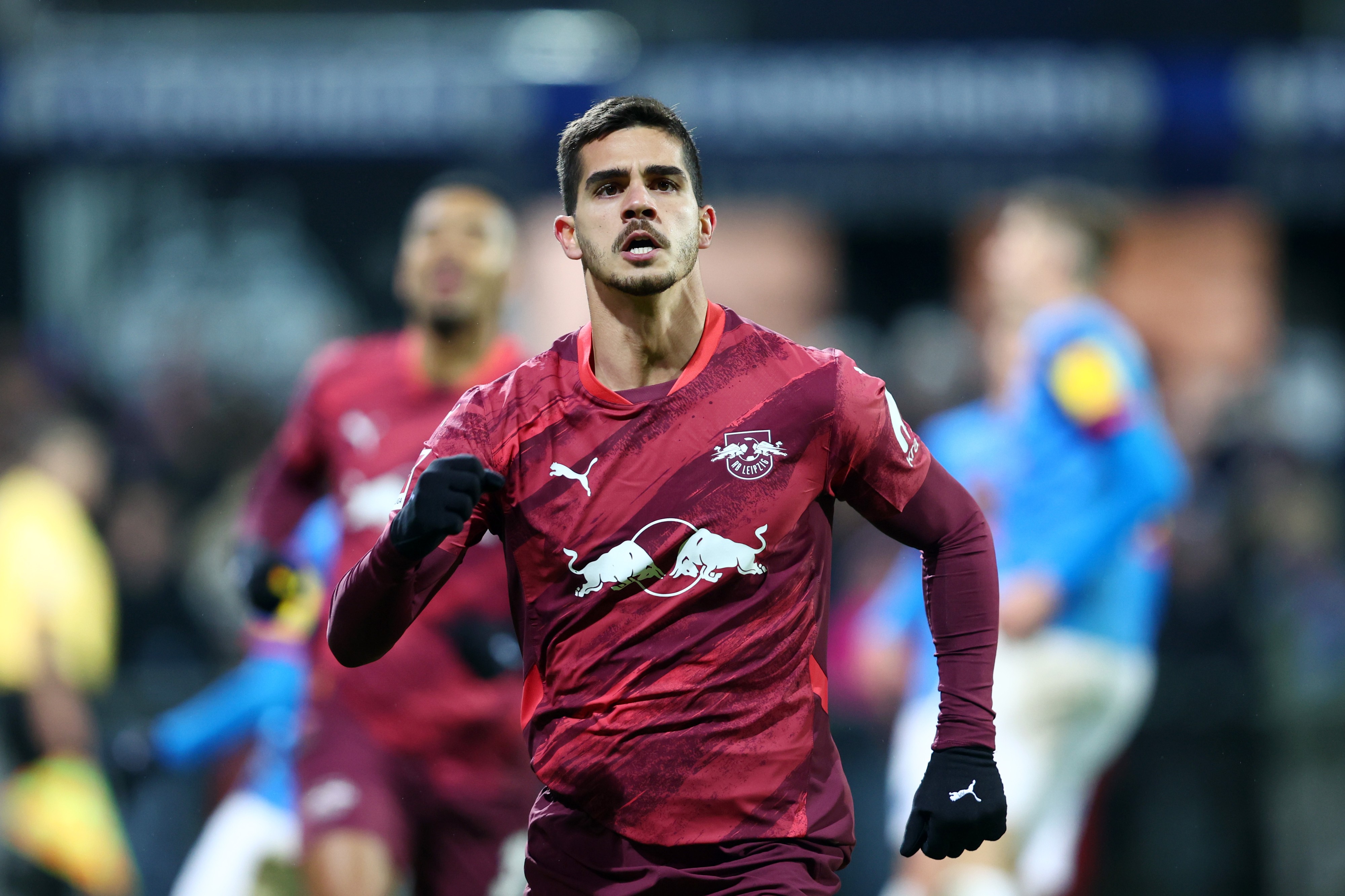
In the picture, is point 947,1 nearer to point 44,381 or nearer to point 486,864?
point 44,381

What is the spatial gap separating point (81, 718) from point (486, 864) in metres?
3.42

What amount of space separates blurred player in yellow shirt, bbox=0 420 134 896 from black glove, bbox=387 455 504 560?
17.1 feet

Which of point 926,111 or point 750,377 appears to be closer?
point 750,377

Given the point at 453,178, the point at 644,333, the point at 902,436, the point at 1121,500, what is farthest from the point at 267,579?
the point at 453,178

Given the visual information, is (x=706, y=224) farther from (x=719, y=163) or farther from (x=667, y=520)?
(x=719, y=163)

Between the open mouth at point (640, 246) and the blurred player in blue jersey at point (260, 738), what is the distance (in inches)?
91.9

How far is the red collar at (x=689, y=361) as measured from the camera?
10.7 ft

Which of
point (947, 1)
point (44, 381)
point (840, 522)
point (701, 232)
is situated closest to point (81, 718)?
point (44, 381)

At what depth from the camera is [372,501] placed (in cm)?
511

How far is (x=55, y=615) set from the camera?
7719 mm

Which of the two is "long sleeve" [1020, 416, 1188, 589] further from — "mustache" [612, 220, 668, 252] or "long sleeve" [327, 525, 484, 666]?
"long sleeve" [327, 525, 484, 666]

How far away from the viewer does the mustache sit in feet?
10.4

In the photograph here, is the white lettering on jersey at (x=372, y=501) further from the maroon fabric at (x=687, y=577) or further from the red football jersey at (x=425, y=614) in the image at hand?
the maroon fabric at (x=687, y=577)

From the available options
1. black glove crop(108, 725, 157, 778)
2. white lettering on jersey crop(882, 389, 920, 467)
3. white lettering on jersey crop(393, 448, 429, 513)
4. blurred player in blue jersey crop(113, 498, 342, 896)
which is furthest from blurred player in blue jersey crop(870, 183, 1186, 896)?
white lettering on jersey crop(393, 448, 429, 513)
